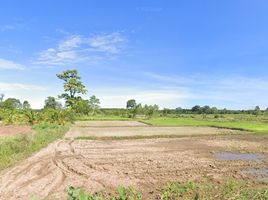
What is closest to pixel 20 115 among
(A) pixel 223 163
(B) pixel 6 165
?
(B) pixel 6 165

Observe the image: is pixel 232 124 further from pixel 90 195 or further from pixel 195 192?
pixel 90 195

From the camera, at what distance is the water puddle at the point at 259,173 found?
1056 cm

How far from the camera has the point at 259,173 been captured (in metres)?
11.4

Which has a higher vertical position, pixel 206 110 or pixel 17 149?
pixel 206 110

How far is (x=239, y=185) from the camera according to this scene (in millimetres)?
8891

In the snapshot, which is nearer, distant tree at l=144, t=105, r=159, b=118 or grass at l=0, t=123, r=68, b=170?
grass at l=0, t=123, r=68, b=170

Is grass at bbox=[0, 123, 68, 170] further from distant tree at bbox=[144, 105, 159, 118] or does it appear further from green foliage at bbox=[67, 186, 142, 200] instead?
distant tree at bbox=[144, 105, 159, 118]

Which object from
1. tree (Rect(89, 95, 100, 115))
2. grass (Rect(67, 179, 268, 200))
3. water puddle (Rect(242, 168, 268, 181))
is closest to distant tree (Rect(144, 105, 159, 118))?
tree (Rect(89, 95, 100, 115))

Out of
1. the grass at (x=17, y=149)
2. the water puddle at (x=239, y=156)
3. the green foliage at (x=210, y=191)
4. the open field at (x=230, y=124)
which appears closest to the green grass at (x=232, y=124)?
the open field at (x=230, y=124)

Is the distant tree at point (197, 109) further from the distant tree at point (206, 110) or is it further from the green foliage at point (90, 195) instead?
the green foliage at point (90, 195)

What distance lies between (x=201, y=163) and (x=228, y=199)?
6302 mm

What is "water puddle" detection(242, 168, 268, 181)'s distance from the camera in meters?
10.6

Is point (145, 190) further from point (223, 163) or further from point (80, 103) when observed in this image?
point (80, 103)

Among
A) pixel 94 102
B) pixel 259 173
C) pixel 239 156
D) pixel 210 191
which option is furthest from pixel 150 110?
pixel 210 191
